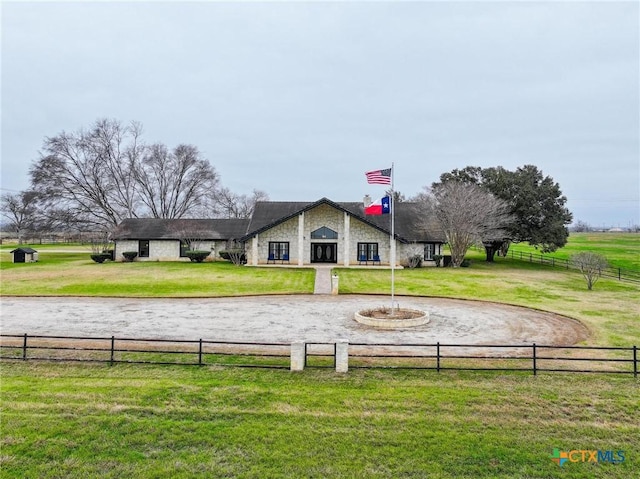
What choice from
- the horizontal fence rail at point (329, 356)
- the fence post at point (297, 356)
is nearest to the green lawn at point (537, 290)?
the horizontal fence rail at point (329, 356)

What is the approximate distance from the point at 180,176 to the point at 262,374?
174 feet

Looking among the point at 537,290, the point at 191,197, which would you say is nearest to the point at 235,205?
the point at 191,197

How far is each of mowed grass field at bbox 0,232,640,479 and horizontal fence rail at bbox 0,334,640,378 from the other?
0.46 meters

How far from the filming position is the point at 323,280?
98.3ft

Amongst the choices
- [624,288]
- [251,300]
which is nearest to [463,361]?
[251,300]

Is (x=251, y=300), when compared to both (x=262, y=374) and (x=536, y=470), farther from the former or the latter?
(x=536, y=470)

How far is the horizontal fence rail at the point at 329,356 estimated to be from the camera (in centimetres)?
1121

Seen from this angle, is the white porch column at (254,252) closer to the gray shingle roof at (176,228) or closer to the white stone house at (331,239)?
the white stone house at (331,239)

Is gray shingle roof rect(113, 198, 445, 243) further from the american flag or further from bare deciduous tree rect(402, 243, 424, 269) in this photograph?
the american flag

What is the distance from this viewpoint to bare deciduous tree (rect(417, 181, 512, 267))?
38.4 meters

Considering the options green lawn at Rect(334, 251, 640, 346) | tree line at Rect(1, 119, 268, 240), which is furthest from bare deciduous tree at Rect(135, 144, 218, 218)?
green lawn at Rect(334, 251, 640, 346)

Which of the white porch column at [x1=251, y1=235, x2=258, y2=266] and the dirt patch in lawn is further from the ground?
the white porch column at [x1=251, y1=235, x2=258, y2=266]

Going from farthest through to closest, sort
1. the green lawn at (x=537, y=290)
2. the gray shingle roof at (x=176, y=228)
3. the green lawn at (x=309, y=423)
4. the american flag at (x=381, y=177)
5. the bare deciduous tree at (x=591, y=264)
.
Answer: the gray shingle roof at (x=176, y=228), the bare deciduous tree at (x=591, y=264), the american flag at (x=381, y=177), the green lawn at (x=537, y=290), the green lawn at (x=309, y=423)

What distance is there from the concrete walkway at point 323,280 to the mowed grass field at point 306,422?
49.2 ft
